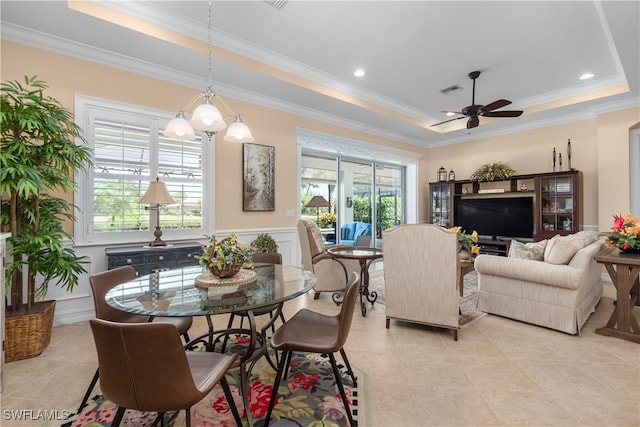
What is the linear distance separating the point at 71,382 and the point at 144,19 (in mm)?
3208

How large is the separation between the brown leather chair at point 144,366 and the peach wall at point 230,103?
302 cm

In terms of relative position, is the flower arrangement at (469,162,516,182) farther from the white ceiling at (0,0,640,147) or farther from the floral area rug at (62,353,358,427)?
the floral area rug at (62,353,358,427)

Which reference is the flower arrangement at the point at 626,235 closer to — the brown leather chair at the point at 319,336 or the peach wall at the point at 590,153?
the peach wall at the point at 590,153

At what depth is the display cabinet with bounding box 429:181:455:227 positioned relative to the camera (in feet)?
22.0

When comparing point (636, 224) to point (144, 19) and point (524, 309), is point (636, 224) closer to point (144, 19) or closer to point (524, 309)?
point (524, 309)

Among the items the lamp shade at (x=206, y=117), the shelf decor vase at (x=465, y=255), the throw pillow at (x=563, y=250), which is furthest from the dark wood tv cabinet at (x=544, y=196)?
the lamp shade at (x=206, y=117)

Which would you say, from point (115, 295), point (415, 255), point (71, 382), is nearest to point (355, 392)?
point (415, 255)

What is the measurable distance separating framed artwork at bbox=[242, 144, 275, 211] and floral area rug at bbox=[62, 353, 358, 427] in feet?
8.65

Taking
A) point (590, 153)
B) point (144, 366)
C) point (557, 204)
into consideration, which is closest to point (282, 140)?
point (144, 366)

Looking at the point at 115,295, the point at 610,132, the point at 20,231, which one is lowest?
the point at 115,295

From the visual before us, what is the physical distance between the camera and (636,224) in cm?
303

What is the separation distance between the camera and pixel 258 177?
14.6ft

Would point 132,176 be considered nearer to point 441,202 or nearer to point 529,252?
point 529,252

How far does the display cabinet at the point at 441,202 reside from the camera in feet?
22.0
